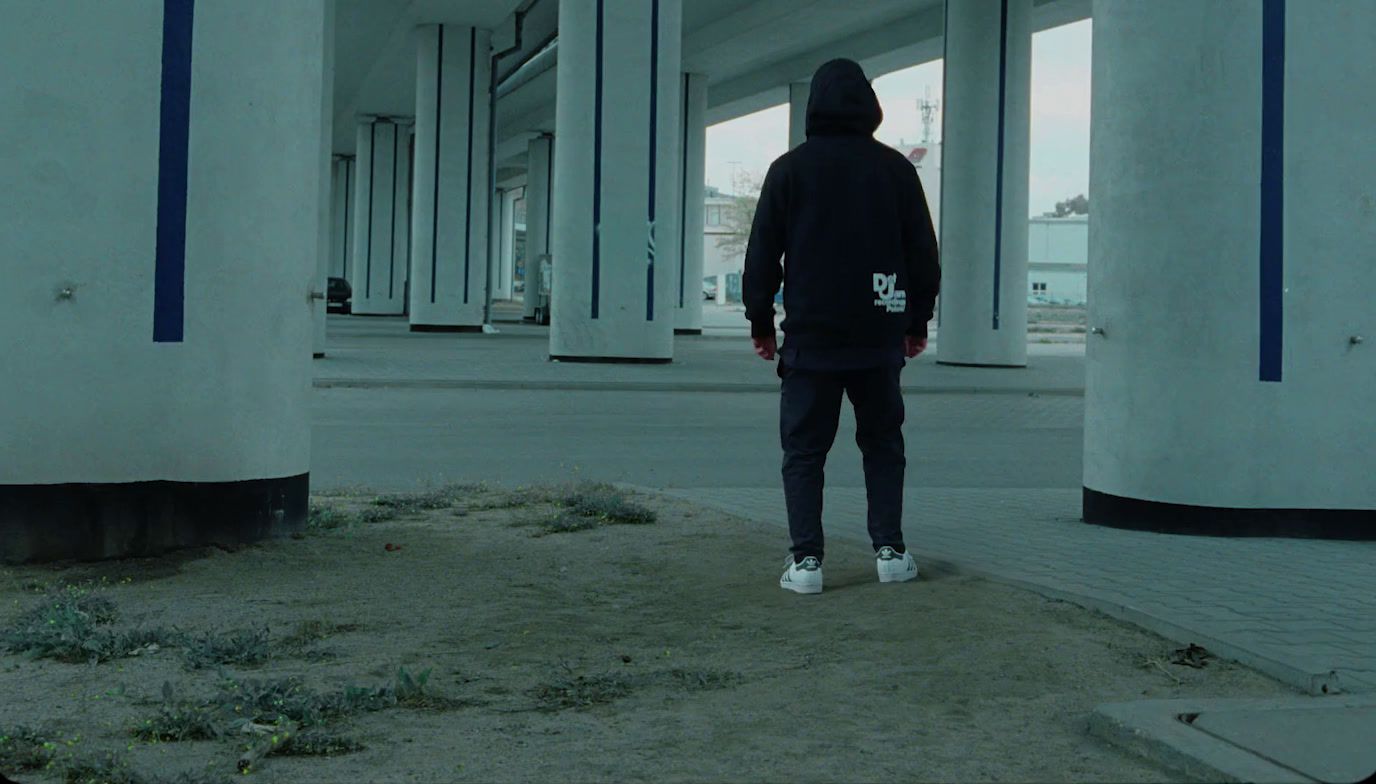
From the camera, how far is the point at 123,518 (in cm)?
663

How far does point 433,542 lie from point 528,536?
18.7 inches

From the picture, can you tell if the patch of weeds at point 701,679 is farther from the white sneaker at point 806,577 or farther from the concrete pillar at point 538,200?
the concrete pillar at point 538,200

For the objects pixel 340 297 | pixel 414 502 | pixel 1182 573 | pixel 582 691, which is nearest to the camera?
pixel 582 691

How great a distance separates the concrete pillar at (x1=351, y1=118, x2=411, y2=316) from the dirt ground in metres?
54.1

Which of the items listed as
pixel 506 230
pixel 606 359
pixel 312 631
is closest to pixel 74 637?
pixel 312 631

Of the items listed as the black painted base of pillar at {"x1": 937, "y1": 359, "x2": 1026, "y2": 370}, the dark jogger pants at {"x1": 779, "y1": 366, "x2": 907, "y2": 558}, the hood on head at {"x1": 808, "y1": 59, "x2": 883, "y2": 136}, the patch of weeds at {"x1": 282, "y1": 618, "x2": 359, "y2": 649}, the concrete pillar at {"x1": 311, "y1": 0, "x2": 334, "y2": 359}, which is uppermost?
the concrete pillar at {"x1": 311, "y1": 0, "x2": 334, "y2": 359}

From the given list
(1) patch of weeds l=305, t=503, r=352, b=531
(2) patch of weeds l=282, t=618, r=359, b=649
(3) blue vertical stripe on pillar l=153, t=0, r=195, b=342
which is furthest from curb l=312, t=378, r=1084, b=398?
(2) patch of weeds l=282, t=618, r=359, b=649

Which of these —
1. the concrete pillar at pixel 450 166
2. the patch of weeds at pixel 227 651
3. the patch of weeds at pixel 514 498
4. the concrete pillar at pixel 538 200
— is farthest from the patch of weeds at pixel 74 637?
the concrete pillar at pixel 538 200

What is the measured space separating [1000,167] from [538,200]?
38.3 metres

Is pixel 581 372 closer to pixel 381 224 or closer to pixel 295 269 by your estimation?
pixel 295 269

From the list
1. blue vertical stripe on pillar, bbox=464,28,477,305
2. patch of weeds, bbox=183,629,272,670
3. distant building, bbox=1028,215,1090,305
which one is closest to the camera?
patch of weeds, bbox=183,629,272,670

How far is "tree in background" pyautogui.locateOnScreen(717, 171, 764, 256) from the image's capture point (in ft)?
374

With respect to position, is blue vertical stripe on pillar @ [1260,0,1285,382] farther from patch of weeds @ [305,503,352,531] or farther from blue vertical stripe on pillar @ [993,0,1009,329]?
blue vertical stripe on pillar @ [993,0,1009,329]

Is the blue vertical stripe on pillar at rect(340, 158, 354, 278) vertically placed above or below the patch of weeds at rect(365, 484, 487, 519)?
above
